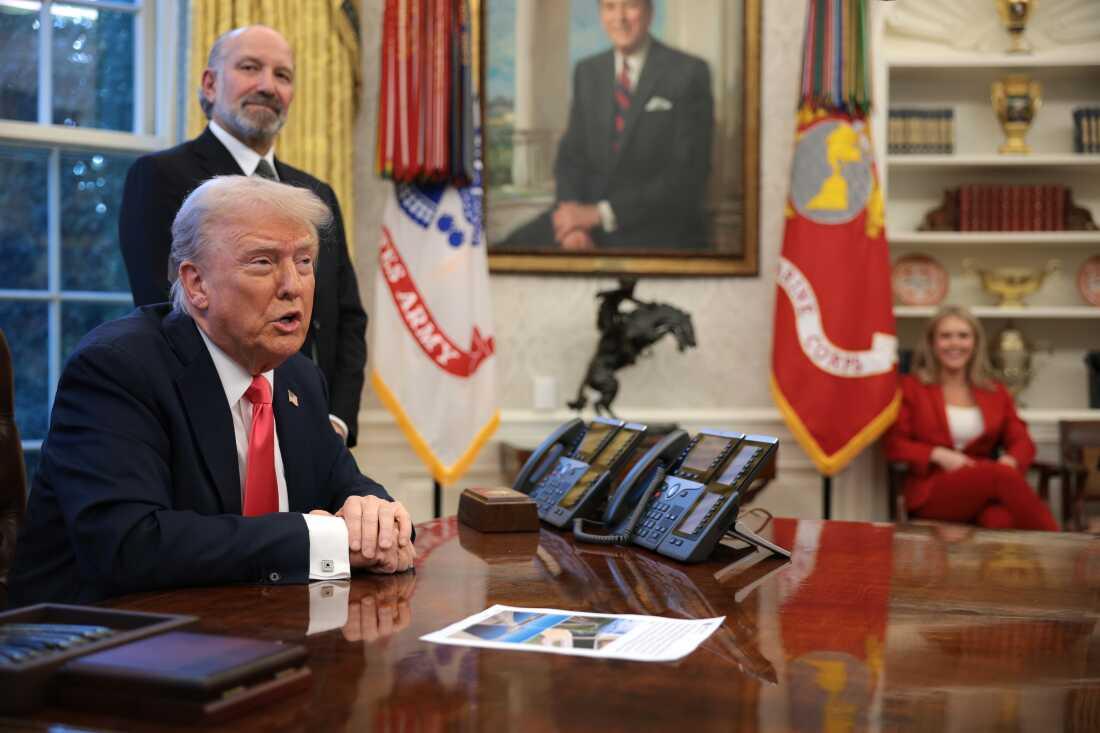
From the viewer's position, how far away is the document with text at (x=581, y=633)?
4.32 ft

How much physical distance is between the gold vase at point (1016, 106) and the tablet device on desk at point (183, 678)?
4.87 m

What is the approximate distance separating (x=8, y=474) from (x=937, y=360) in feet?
12.6

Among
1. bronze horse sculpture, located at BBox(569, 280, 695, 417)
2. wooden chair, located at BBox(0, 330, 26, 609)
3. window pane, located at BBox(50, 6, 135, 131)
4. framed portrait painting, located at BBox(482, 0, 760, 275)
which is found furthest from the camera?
framed portrait painting, located at BBox(482, 0, 760, 275)

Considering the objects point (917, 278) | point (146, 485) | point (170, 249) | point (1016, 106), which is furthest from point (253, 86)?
point (1016, 106)

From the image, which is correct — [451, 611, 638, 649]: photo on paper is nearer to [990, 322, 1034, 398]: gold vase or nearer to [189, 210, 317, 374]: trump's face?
[189, 210, 317, 374]: trump's face

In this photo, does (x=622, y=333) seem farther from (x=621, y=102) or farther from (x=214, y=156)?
(x=214, y=156)

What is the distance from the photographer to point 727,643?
137 centimetres

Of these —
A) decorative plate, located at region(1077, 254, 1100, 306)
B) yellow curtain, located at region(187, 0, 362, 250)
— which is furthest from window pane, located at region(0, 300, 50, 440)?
decorative plate, located at region(1077, 254, 1100, 306)

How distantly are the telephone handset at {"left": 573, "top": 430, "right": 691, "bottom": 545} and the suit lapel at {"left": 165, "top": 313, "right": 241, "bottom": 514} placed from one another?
1.94 ft

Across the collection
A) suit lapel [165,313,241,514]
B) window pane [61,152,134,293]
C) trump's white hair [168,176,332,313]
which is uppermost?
window pane [61,152,134,293]

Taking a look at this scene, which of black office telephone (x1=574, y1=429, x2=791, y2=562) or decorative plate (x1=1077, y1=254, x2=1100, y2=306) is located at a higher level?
decorative plate (x1=1077, y1=254, x2=1100, y2=306)

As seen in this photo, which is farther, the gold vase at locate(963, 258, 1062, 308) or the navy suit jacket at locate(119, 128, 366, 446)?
the gold vase at locate(963, 258, 1062, 308)

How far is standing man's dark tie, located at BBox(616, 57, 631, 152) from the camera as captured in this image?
5.16 m

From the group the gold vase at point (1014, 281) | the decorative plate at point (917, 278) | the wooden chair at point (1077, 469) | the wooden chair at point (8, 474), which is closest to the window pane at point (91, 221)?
the wooden chair at point (8, 474)
